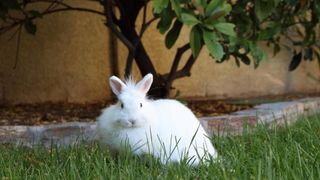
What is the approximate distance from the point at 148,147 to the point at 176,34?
122 cm

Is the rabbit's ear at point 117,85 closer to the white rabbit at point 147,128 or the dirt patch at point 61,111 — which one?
the white rabbit at point 147,128

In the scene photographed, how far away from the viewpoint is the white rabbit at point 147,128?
3168 millimetres

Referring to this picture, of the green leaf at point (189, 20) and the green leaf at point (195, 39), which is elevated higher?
the green leaf at point (189, 20)

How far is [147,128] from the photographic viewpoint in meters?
3.20

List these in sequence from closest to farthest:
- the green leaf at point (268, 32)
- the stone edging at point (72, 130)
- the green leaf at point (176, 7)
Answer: the green leaf at point (176, 7) < the stone edging at point (72, 130) < the green leaf at point (268, 32)

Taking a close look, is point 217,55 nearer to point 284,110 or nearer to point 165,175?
point 165,175

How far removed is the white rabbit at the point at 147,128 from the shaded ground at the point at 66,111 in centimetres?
183

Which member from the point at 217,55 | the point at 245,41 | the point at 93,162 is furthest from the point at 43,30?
the point at 93,162

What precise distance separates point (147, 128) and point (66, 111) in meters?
2.67

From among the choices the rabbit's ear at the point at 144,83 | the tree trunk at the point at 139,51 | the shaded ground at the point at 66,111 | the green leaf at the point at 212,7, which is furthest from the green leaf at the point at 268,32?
the rabbit's ear at the point at 144,83

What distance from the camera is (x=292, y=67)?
A: 6.14 m

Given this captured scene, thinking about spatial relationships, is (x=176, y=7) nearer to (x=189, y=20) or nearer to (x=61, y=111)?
(x=189, y=20)

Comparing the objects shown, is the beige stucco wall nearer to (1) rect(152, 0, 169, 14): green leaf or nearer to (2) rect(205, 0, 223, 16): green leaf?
(2) rect(205, 0, 223, 16): green leaf

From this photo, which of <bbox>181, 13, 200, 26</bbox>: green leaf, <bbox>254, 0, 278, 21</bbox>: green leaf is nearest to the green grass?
<bbox>181, 13, 200, 26</bbox>: green leaf
